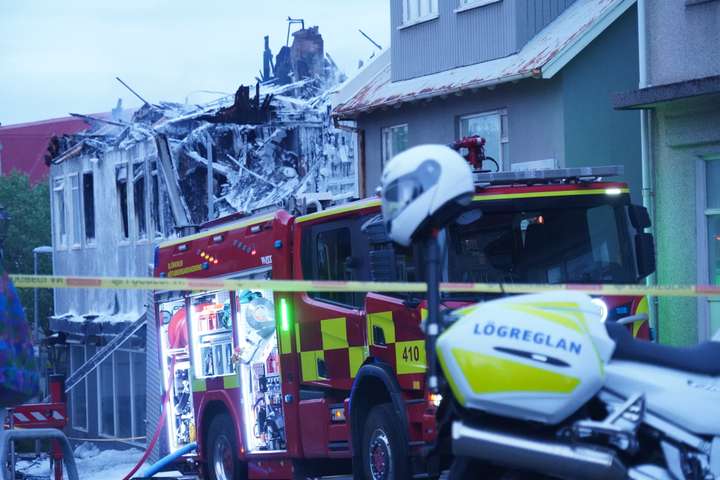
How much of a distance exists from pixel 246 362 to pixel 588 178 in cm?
416

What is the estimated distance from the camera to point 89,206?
3775 centimetres

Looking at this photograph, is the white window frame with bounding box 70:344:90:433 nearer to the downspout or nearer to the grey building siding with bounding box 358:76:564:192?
the grey building siding with bounding box 358:76:564:192

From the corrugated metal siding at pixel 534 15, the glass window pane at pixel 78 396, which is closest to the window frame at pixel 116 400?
the glass window pane at pixel 78 396

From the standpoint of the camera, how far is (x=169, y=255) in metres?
15.4

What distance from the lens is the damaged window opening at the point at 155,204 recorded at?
32.4 metres

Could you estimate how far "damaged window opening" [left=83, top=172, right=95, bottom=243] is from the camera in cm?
3734

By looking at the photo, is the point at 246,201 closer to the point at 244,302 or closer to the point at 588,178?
the point at 244,302

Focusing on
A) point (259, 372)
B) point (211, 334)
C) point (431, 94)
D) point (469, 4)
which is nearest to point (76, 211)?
point (431, 94)

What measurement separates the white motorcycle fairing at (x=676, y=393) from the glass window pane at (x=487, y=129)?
46.8 feet

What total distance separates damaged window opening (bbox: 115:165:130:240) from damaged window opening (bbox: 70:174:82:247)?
316 centimetres

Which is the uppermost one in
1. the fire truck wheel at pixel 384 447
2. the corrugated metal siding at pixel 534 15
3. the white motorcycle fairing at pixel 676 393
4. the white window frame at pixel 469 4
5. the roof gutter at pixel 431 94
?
the white window frame at pixel 469 4

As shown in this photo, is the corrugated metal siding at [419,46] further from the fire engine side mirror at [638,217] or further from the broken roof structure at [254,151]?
the fire engine side mirror at [638,217]

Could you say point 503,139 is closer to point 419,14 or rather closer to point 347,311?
point 419,14

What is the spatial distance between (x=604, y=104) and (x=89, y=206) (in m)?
21.6
